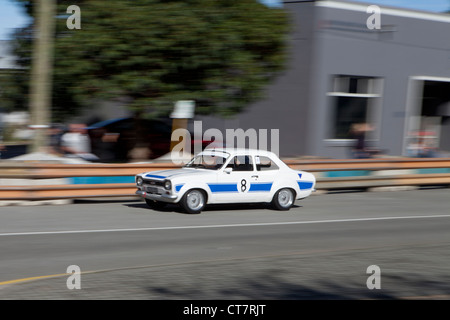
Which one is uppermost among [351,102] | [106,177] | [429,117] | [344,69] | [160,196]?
[344,69]

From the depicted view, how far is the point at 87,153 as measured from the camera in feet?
67.2

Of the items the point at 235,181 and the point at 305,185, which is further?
the point at 305,185

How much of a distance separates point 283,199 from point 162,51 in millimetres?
5402

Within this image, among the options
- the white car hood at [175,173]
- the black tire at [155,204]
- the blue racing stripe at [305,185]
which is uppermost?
the white car hood at [175,173]

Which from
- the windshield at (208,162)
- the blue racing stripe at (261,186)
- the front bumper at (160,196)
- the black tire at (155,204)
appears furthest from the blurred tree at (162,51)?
the blue racing stripe at (261,186)

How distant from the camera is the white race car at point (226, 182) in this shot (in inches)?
485

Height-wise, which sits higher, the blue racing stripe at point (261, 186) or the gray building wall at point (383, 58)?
the gray building wall at point (383, 58)

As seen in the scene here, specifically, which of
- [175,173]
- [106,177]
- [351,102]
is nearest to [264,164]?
[175,173]

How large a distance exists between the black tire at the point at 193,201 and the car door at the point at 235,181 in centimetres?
26

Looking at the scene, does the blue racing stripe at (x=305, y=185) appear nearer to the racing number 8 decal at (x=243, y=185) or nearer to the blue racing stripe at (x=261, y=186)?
the blue racing stripe at (x=261, y=186)

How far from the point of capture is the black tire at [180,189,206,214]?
1230 centimetres

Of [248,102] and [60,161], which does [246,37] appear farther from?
[60,161]

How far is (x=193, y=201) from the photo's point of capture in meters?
12.4

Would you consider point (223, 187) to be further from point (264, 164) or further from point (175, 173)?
point (264, 164)
